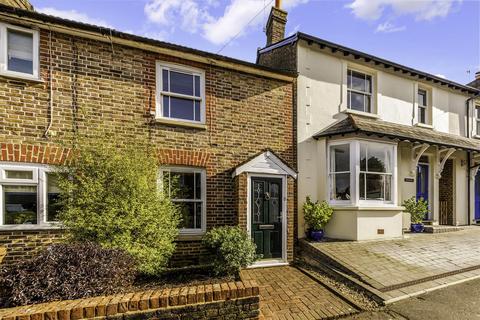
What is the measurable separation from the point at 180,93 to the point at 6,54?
3.68 m

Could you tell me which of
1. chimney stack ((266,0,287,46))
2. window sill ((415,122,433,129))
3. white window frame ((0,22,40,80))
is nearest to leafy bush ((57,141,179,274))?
white window frame ((0,22,40,80))

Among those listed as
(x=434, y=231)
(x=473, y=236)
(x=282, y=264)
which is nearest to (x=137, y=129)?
(x=282, y=264)

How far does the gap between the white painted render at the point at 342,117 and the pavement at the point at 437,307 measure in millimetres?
2835

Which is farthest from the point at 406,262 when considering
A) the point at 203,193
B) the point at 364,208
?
the point at 203,193

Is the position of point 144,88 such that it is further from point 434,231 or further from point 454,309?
point 434,231

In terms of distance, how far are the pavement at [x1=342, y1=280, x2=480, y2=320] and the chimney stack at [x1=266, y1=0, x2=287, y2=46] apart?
30.2 feet

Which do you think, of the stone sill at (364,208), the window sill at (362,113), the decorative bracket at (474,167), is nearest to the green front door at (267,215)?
the stone sill at (364,208)

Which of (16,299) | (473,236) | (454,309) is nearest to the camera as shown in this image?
(16,299)

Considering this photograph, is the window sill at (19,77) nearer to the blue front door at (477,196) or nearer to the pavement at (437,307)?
the pavement at (437,307)

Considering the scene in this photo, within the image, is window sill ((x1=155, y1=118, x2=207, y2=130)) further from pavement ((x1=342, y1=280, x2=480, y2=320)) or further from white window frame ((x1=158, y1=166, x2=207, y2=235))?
pavement ((x1=342, y1=280, x2=480, y2=320))

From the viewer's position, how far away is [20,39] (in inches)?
227

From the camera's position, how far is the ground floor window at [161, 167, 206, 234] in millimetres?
6988

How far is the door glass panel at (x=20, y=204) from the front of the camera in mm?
5539

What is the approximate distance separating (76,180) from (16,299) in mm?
2577
